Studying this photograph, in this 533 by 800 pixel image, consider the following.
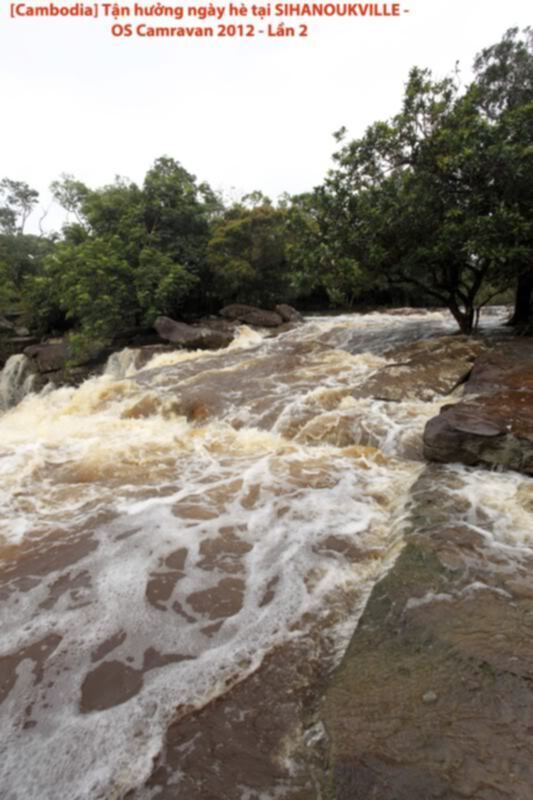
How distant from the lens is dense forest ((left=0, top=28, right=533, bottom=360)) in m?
7.91

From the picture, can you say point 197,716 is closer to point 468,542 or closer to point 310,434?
point 468,542

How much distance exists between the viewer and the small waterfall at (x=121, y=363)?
504 inches

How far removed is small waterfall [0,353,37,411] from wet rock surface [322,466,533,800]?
15.3 metres

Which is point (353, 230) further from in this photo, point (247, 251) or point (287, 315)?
point (247, 251)

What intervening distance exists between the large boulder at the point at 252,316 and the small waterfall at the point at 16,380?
314 inches

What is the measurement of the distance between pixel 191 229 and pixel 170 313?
4068 millimetres

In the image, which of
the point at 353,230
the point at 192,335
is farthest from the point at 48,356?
the point at 353,230

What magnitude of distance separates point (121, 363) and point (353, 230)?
8.57 m

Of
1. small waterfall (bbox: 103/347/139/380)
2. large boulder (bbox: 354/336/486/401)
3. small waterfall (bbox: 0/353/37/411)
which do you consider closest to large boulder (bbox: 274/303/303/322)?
small waterfall (bbox: 103/347/139/380)

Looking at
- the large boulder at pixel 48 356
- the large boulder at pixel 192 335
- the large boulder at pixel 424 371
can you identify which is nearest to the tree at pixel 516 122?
the large boulder at pixel 424 371

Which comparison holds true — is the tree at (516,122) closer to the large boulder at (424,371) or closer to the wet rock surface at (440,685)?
the large boulder at (424,371)

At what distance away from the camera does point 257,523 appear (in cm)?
405

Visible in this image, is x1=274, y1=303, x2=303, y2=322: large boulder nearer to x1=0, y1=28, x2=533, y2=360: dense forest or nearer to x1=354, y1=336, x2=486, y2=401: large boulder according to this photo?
x1=0, y1=28, x2=533, y2=360: dense forest

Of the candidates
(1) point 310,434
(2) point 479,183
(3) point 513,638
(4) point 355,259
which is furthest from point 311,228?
→ (3) point 513,638
